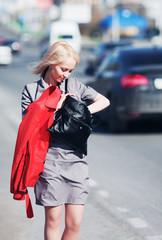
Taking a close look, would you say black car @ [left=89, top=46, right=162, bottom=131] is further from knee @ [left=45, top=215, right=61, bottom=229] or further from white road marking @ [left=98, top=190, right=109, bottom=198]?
knee @ [left=45, top=215, right=61, bottom=229]

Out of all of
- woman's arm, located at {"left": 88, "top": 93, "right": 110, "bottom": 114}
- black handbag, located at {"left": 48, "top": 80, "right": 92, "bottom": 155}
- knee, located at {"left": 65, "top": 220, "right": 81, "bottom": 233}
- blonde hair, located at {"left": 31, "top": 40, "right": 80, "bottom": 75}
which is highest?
blonde hair, located at {"left": 31, "top": 40, "right": 80, "bottom": 75}

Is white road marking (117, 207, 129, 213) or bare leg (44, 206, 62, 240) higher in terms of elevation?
bare leg (44, 206, 62, 240)

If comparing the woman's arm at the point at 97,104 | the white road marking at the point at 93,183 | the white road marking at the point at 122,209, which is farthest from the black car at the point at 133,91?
the woman's arm at the point at 97,104

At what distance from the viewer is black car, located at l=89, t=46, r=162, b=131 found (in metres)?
12.0

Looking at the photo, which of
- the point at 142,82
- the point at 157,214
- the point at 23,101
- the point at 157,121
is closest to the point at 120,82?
the point at 142,82

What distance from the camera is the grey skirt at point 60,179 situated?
441cm

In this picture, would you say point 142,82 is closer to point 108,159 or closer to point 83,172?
point 108,159

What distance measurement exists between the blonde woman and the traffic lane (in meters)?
1.53

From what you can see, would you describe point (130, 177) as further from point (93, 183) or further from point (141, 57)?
point (141, 57)

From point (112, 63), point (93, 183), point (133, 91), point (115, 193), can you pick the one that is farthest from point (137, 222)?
point (112, 63)

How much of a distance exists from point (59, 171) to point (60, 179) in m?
0.05

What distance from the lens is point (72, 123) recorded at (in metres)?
4.36

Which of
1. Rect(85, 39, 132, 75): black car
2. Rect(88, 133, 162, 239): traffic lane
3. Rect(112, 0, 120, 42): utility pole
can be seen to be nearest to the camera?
Rect(88, 133, 162, 239): traffic lane

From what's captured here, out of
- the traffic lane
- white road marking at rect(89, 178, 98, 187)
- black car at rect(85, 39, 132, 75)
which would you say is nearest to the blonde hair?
the traffic lane
